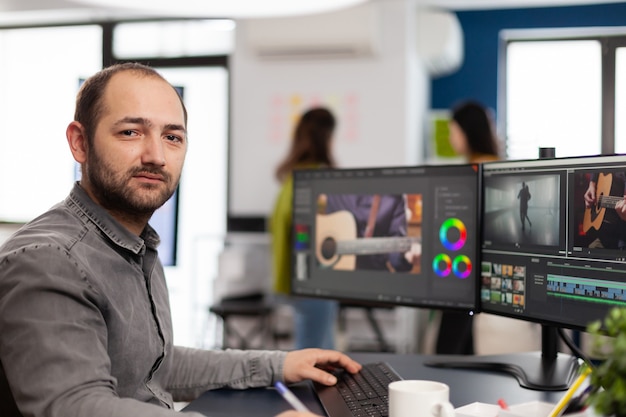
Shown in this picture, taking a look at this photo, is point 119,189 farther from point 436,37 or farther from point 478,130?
point 436,37

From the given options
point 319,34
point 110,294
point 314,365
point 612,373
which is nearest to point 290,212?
point 319,34

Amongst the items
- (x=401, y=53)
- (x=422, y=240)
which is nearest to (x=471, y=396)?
(x=422, y=240)

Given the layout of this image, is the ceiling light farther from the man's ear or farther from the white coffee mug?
the white coffee mug

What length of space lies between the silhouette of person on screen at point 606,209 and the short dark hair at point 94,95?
0.84 meters

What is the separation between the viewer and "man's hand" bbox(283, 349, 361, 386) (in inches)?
56.4

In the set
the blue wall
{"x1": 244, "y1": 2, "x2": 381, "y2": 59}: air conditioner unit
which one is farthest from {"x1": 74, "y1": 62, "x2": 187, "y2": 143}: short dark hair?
the blue wall

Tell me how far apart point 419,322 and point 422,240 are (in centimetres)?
333

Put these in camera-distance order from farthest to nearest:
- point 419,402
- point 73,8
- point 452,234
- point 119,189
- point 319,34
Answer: point 73,8 < point 319,34 < point 452,234 < point 119,189 < point 419,402

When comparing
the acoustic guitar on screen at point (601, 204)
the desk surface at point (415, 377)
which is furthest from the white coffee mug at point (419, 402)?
the acoustic guitar on screen at point (601, 204)

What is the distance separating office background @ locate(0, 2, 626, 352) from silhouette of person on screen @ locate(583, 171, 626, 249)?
10.5 ft

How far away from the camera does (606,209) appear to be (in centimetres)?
130

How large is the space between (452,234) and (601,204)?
399 millimetres

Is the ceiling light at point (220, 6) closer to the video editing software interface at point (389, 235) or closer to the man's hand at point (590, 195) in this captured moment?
the video editing software interface at point (389, 235)

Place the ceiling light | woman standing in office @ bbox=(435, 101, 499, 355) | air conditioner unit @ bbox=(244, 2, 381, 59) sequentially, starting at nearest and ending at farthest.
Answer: the ceiling light
woman standing in office @ bbox=(435, 101, 499, 355)
air conditioner unit @ bbox=(244, 2, 381, 59)
